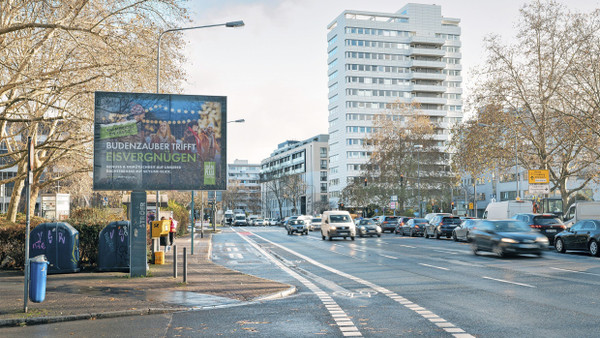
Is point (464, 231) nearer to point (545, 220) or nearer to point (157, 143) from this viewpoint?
point (545, 220)

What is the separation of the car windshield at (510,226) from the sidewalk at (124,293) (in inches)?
452

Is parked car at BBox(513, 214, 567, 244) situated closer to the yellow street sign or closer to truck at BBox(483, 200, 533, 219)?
truck at BBox(483, 200, 533, 219)

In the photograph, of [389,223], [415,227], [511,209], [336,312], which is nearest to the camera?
[336,312]

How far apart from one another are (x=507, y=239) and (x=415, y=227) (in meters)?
23.2

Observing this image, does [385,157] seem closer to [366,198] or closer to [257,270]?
[366,198]

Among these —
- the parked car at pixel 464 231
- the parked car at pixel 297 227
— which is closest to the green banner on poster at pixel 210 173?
the parked car at pixel 464 231

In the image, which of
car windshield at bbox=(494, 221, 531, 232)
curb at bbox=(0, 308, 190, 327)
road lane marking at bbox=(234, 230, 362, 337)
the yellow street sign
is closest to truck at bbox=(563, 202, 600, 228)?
the yellow street sign

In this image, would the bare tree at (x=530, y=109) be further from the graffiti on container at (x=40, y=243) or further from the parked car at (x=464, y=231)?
the graffiti on container at (x=40, y=243)

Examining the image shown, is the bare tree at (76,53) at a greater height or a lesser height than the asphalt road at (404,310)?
greater

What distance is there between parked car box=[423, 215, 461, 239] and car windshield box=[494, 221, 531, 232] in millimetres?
17131

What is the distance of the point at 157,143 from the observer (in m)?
15.1

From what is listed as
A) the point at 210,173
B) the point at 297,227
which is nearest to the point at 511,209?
A: the point at 297,227

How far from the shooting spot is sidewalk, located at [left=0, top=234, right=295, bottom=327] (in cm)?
976

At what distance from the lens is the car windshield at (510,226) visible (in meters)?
22.2
